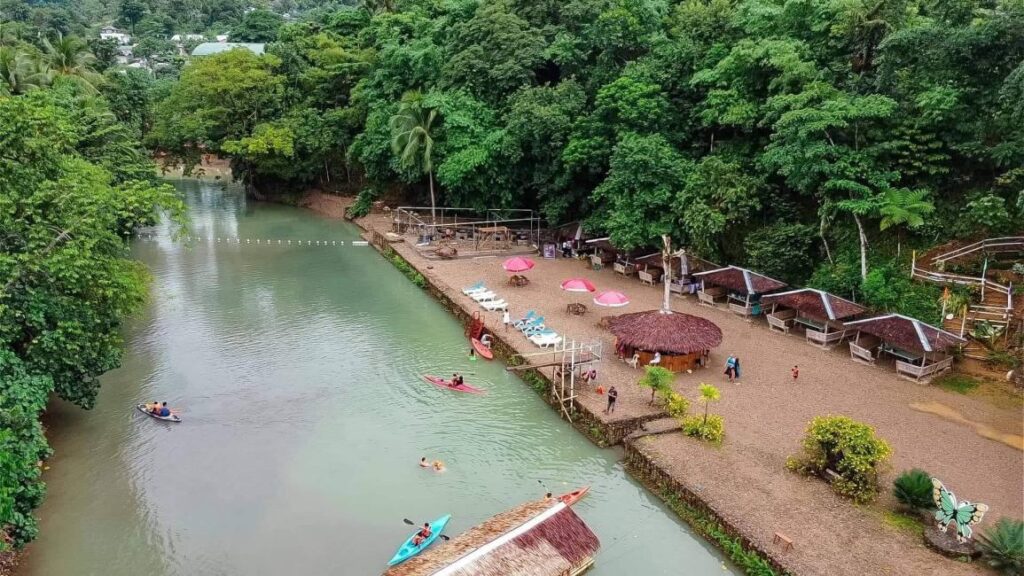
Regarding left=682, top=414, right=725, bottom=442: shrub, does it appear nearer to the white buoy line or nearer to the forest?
the forest

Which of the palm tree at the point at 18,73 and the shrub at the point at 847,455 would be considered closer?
the shrub at the point at 847,455

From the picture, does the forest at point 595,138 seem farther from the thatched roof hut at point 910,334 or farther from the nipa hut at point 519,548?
the nipa hut at point 519,548

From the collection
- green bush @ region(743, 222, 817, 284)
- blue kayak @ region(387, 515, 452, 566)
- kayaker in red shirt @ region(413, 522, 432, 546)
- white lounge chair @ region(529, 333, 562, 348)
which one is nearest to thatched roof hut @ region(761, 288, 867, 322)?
green bush @ region(743, 222, 817, 284)

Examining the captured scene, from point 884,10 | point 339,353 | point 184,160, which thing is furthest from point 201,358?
point 184,160

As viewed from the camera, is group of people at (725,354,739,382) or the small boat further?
group of people at (725,354,739,382)

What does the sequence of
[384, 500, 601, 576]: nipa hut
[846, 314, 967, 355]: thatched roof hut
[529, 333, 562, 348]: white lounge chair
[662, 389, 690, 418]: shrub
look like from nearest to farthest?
[384, 500, 601, 576]: nipa hut
[662, 389, 690, 418]: shrub
[846, 314, 967, 355]: thatched roof hut
[529, 333, 562, 348]: white lounge chair

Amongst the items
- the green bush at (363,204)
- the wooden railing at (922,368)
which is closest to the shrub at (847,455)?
the wooden railing at (922,368)

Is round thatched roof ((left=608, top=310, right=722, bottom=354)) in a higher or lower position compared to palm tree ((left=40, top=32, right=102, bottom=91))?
lower
